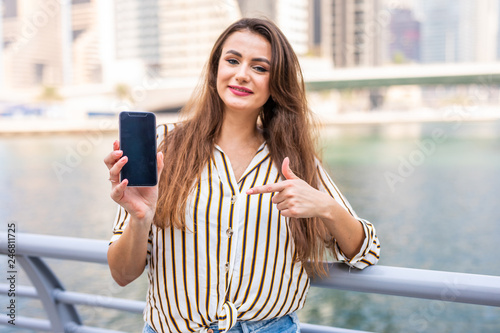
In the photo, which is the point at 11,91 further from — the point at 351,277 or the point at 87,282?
the point at 351,277

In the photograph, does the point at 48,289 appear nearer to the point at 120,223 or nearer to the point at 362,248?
the point at 120,223

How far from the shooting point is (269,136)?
1617 mm

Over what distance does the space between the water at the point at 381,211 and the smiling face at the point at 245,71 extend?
585 millimetres

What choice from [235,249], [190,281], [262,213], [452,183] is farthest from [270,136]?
[452,183]

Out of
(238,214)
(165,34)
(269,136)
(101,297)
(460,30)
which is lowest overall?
(101,297)

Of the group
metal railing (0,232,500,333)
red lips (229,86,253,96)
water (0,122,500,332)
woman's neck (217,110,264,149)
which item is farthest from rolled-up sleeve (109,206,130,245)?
water (0,122,500,332)

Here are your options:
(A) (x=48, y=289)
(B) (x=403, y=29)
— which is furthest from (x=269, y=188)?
(B) (x=403, y=29)

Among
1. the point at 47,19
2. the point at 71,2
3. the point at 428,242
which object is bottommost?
the point at 428,242

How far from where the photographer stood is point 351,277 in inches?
59.1

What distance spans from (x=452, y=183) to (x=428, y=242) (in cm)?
714

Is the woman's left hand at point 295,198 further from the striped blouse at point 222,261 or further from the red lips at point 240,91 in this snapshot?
the red lips at point 240,91

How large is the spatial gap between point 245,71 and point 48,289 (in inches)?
42.2

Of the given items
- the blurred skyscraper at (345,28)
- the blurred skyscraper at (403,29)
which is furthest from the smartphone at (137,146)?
the blurred skyscraper at (345,28)

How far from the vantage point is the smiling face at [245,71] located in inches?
59.7
